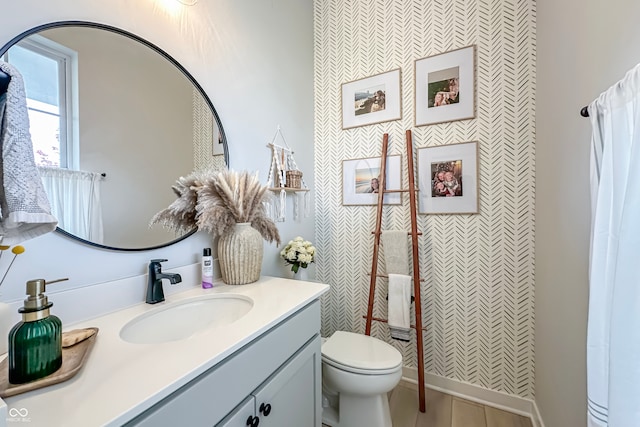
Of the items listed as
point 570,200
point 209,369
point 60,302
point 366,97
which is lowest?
point 209,369

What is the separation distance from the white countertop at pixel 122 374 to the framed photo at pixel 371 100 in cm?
157

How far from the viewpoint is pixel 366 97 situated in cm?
200

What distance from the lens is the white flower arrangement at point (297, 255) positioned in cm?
170

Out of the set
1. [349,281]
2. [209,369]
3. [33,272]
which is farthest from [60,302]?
[349,281]

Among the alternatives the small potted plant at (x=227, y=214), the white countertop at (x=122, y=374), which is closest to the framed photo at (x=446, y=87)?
the small potted plant at (x=227, y=214)

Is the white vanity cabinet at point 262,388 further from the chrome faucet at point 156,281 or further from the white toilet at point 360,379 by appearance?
the chrome faucet at point 156,281

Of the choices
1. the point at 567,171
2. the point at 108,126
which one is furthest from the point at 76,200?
the point at 567,171

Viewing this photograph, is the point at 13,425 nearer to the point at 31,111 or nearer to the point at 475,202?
the point at 31,111

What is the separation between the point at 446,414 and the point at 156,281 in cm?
177

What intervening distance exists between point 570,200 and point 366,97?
1422 millimetres

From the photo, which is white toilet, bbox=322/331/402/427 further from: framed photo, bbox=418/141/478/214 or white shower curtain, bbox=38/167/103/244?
white shower curtain, bbox=38/167/103/244

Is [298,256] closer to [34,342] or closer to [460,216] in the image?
[460,216]

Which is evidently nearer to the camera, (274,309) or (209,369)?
(209,369)

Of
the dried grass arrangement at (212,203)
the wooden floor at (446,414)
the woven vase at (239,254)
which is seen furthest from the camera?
the wooden floor at (446,414)
